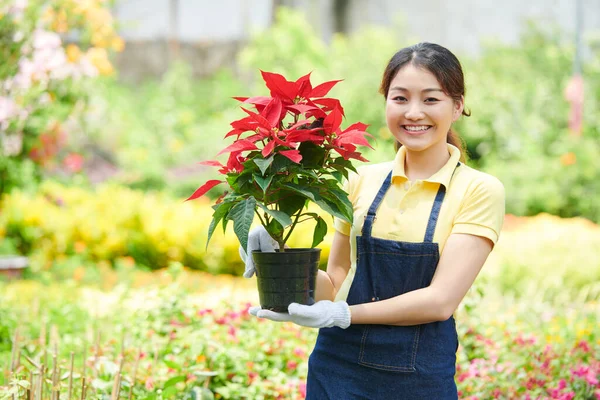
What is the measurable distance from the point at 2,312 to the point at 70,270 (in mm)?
2310

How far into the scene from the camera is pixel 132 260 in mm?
6566

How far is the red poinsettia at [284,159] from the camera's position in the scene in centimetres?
173

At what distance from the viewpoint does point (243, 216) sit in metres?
1.70

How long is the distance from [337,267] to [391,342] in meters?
0.29

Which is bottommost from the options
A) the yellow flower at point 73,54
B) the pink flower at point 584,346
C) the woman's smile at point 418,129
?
the pink flower at point 584,346

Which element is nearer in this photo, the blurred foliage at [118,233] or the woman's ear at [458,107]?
the woman's ear at [458,107]

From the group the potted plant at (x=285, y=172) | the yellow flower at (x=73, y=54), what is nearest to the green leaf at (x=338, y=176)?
the potted plant at (x=285, y=172)

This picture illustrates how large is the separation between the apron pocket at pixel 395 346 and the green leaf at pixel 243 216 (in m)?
0.43

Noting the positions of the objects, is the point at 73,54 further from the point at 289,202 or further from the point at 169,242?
the point at 289,202

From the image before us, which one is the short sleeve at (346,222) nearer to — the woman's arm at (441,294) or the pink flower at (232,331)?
the woman's arm at (441,294)

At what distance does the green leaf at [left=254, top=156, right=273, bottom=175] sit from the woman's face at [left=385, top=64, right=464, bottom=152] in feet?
1.23

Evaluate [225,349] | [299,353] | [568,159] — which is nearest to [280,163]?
A: [225,349]

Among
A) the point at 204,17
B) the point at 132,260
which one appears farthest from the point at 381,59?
the point at 204,17

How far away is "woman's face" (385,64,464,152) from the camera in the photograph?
188 cm
